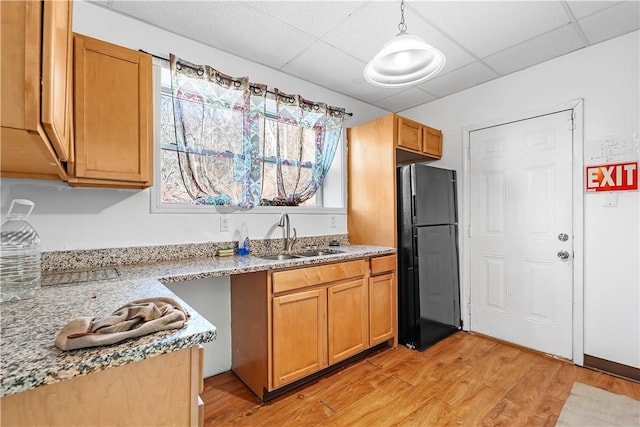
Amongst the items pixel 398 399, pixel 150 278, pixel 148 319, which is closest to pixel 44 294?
pixel 150 278

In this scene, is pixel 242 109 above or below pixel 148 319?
above

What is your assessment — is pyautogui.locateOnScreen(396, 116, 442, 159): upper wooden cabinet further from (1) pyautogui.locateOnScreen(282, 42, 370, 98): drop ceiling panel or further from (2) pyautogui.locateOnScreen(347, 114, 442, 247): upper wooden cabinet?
(1) pyautogui.locateOnScreen(282, 42, 370, 98): drop ceiling panel

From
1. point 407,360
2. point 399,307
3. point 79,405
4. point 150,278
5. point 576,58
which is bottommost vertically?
point 407,360

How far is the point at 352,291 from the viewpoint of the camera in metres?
2.48

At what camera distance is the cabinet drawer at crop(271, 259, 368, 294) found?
2027 mm

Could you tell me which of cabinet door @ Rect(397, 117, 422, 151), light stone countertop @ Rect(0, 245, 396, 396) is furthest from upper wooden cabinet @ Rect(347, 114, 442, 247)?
light stone countertop @ Rect(0, 245, 396, 396)

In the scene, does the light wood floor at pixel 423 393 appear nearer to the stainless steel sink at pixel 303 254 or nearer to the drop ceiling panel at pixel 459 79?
the stainless steel sink at pixel 303 254

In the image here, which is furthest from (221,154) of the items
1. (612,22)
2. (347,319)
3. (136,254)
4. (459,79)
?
(612,22)

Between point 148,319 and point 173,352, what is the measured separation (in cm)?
12

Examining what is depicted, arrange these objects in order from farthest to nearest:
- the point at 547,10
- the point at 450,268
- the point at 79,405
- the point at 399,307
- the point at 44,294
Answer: the point at 450,268
the point at 399,307
the point at 547,10
the point at 44,294
the point at 79,405

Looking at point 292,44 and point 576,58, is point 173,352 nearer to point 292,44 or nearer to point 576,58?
point 292,44

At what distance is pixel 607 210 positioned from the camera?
235 cm

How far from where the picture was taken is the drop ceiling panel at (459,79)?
2829mm

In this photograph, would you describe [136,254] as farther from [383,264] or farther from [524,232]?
[524,232]
